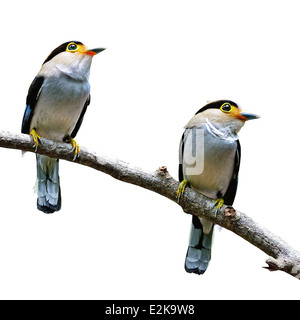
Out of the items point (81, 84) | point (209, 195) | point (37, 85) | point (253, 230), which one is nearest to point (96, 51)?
point (81, 84)

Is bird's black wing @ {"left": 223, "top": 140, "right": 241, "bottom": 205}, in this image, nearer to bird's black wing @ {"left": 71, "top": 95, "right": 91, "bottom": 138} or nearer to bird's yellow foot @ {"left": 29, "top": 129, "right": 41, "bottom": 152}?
bird's black wing @ {"left": 71, "top": 95, "right": 91, "bottom": 138}

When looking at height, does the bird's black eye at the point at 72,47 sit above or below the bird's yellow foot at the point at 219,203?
above

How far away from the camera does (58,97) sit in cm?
498

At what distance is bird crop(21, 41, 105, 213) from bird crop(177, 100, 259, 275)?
1.13 metres

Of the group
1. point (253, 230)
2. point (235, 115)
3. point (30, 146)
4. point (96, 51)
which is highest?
point (96, 51)

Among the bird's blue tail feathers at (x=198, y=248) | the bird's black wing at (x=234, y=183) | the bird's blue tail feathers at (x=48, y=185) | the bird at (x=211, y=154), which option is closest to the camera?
the bird at (x=211, y=154)

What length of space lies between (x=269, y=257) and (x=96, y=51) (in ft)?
8.50

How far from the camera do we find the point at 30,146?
469cm

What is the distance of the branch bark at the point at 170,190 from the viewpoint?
4.59 m

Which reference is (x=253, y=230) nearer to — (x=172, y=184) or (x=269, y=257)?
(x=269, y=257)

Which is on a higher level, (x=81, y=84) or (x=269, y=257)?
(x=81, y=84)

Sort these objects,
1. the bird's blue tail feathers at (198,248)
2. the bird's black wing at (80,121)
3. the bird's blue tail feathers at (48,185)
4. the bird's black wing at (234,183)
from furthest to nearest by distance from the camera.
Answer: the bird's black wing at (80,121) → the bird's blue tail feathers at (48,185) → the bird's blue tail feathers at (198,248) → the bird's black wing at (234,183)

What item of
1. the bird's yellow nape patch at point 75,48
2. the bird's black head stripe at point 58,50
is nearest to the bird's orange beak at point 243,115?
the bird's yellow nape patch at point 75,48

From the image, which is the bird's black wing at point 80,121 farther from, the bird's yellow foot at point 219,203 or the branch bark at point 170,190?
the bird's yellow foot at point 219,203
